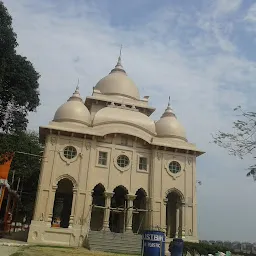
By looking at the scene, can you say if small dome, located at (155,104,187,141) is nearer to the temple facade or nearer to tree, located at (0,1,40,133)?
the temple facade

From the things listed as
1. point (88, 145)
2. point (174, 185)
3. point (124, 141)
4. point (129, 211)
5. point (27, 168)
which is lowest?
point (129, 211)

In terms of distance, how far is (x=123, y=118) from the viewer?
2788cm

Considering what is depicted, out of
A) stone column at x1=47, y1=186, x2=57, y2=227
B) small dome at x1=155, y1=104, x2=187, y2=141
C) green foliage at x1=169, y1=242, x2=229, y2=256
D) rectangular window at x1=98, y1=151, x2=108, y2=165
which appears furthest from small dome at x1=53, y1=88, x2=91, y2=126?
green foliage at x1=169, y1=242, x2=229, y2=256

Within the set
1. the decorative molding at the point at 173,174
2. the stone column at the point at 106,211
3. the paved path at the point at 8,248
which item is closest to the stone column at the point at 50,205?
the stone column at the point at 106,211

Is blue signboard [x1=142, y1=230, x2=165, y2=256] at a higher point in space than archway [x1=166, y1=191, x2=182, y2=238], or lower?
lower

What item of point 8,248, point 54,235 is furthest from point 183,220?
point 8,248


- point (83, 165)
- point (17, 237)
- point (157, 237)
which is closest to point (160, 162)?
point (83, 165)

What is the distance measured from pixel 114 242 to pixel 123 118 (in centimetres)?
986

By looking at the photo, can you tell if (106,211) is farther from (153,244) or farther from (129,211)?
(153,244)

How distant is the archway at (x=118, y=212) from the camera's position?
26.5m

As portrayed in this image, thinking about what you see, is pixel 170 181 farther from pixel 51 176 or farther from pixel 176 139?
pixel 51 176

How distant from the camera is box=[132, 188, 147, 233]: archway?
85.6 ft

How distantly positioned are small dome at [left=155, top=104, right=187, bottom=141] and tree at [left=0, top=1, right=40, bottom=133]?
44.7ft

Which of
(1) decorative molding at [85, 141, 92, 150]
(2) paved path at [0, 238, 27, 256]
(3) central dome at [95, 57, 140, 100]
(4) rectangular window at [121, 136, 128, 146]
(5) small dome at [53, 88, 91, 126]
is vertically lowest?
(2) paved path at [0, 238, 27, 256]
